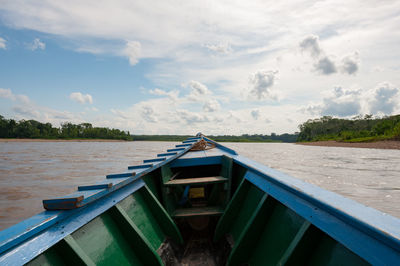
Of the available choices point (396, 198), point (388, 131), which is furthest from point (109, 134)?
point (396, 198)

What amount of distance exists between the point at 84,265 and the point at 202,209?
8.26 ft

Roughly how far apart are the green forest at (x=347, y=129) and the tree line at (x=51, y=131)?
72107 mm

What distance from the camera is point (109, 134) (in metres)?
88.0

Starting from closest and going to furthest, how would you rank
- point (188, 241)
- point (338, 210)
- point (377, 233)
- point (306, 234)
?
point (377, 233), point (338, 210), point (306, 234), point (188, 241)

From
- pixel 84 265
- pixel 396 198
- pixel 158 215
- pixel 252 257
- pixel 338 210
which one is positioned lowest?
pixel 396 198

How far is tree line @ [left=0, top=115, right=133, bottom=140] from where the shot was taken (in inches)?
2913

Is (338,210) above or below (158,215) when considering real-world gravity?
above

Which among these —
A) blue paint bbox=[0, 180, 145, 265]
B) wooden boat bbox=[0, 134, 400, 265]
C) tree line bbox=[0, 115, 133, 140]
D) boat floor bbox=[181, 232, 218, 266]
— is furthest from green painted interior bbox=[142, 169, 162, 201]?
tree line bbox=[0, 115, 133, 140]

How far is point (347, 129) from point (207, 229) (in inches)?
3211

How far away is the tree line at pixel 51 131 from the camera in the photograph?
243 feet

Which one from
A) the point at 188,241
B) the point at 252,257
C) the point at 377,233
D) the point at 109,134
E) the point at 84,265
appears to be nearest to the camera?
the point at 377,233

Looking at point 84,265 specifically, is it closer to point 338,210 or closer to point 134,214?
point 134,214

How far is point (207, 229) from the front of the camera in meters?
4.13

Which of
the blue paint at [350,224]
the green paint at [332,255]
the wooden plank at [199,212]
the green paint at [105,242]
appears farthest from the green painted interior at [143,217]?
the green paint at [332,255]
